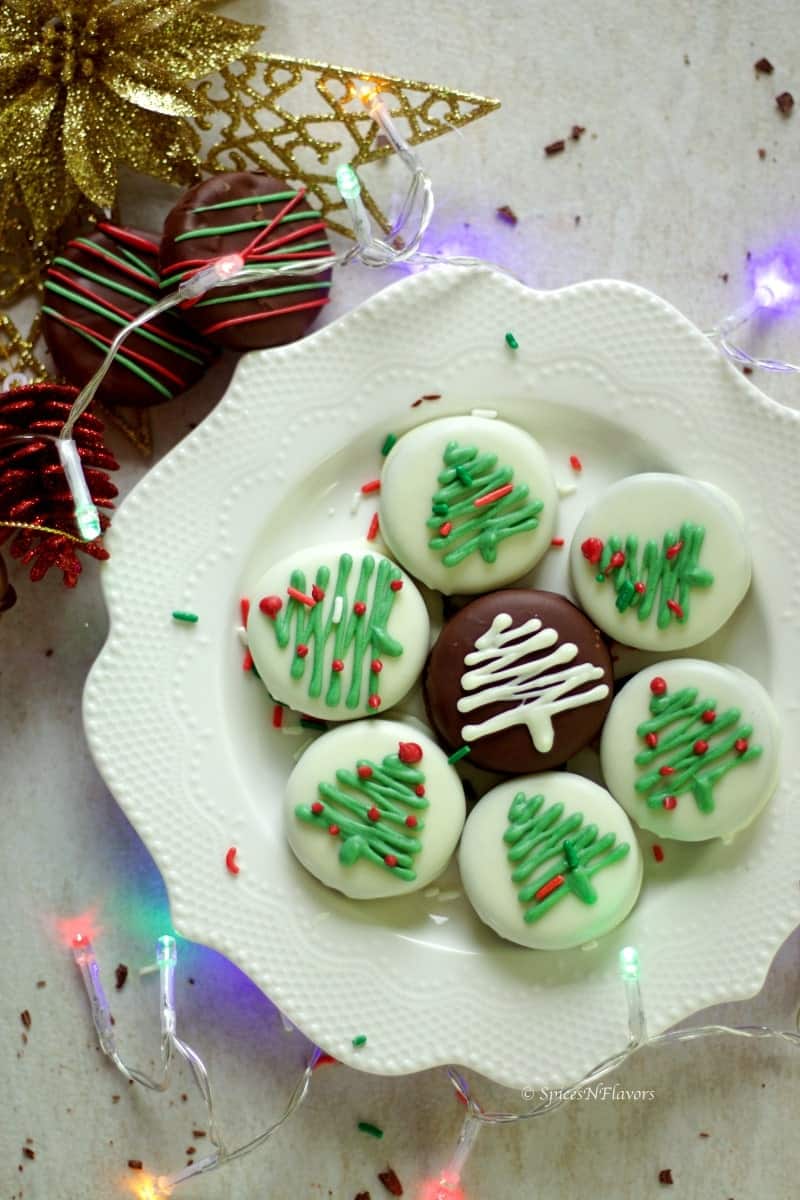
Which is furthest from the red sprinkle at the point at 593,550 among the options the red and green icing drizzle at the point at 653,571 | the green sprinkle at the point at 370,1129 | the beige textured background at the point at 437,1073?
the green sprinkle at the point at 370,1129

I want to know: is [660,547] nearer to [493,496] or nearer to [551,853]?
[493,496]

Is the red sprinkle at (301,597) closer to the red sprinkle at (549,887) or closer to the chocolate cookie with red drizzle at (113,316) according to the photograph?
the chocolate cookie with red drizzle at (113,316)

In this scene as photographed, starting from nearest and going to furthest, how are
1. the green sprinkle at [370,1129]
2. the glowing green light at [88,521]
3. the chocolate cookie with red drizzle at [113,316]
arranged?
the glowing green light at [88,521]
the chocolate cookie with red drizzle at [113,316]
the green sprinkle at [370,1129]

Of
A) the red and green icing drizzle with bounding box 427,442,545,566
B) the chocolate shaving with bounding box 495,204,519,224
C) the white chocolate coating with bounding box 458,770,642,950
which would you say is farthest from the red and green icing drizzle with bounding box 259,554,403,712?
the chocolate shaving with bounding box 495,204,519,224

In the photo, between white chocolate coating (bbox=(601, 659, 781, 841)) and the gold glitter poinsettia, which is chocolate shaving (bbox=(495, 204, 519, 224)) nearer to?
the gold glitter poinsettia

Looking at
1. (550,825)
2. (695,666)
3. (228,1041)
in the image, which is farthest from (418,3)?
(228,1041)

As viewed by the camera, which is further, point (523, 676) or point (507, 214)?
point (507, 214)

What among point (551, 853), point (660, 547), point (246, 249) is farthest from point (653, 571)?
point (246, 249)
